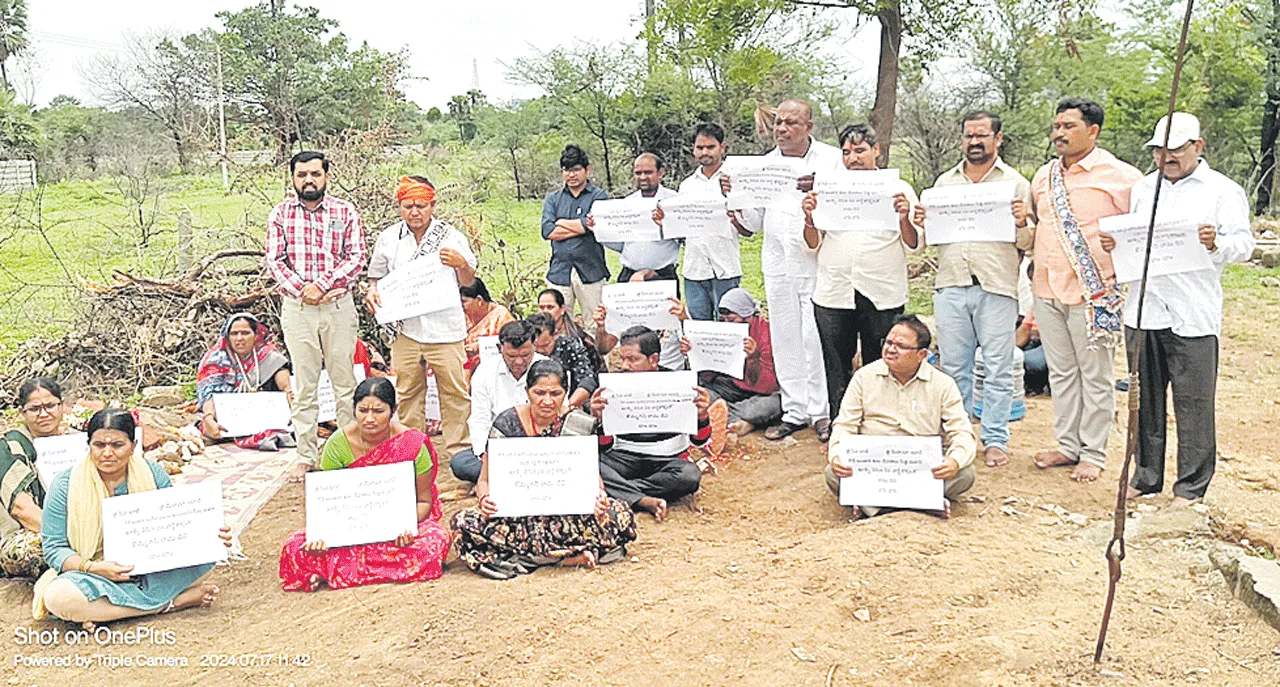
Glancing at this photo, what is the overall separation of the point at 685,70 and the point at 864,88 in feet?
Answer: 11.5

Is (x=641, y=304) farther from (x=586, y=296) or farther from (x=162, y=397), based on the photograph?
(x=162, y=397)

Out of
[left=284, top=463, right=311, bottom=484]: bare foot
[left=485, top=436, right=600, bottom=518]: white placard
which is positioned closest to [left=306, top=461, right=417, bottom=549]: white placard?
[left=485, top=436, right=600, bottom=518]: white placard

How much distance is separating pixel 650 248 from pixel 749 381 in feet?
3.22

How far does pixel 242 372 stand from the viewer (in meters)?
6.95

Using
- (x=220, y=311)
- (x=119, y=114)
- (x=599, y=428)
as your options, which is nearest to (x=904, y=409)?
(x=599, y=428)

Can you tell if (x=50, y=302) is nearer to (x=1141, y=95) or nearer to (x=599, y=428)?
(x=599, y=428)

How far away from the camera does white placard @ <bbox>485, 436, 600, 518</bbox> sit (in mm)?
4277

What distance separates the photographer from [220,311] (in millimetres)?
8195

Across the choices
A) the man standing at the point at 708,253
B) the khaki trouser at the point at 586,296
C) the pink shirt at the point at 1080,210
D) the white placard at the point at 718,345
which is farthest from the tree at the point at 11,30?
the pink shirt at the point at 1080,210

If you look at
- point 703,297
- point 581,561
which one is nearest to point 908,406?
point 581,561

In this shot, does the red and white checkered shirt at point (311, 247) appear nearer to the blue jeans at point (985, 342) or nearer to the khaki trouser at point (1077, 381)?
the blue jeans at point (985, 342)

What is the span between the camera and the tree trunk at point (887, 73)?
33.8ft

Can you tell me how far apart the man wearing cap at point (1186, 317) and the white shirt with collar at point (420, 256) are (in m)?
3.14

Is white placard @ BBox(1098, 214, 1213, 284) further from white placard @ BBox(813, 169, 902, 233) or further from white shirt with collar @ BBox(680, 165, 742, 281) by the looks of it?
white shirt with collar @ BBox(680, 165, 742, 281)
